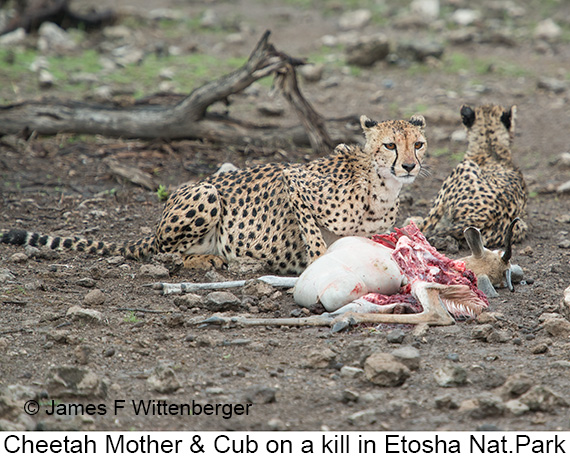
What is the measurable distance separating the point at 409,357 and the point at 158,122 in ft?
18.1

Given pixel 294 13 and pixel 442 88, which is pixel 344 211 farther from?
pixel 294 13

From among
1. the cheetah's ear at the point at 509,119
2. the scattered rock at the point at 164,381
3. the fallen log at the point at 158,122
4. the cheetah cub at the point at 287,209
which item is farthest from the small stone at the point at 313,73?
the scattered rock at the point at 164,381

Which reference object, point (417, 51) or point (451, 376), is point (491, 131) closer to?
point (451, 376)

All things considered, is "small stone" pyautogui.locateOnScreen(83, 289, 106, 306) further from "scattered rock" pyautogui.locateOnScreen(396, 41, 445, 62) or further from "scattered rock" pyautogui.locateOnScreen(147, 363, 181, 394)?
"scattered rock" pyautogui.locateOnScreen(396, 41, 445, 62)

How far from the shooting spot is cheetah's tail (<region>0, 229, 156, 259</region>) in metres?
6.07

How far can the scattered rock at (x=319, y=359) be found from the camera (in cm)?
404

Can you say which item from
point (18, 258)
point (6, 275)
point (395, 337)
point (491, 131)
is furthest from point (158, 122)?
point (395, 337)

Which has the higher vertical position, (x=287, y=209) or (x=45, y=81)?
(x=45, y=81)

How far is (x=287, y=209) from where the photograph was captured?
6023 millimetres

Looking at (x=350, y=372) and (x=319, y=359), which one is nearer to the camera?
(x=350, y=372)

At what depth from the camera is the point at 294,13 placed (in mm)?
16234

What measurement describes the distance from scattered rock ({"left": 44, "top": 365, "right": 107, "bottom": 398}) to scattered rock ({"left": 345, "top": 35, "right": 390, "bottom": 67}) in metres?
9.86

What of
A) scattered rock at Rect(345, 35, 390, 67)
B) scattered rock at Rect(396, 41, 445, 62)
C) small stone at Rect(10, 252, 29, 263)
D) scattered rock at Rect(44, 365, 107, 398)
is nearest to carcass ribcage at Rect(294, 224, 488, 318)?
scattered rock at Rect(44, 365, 107, 398)
